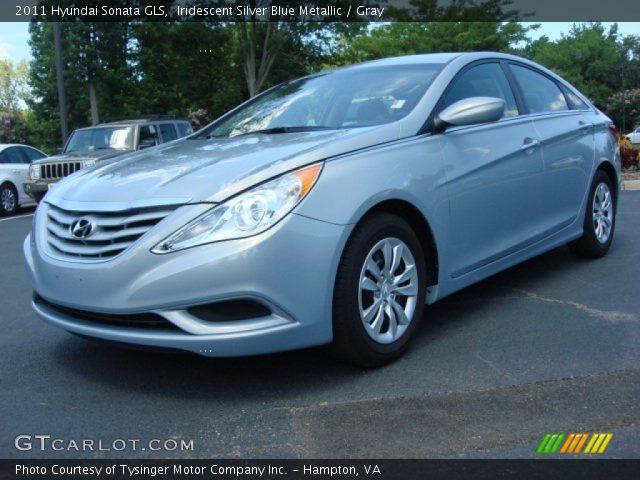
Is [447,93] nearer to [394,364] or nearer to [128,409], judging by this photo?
[394,364]

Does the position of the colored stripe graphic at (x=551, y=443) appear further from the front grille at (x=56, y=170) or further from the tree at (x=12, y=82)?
the tree at (x=12, y=82)

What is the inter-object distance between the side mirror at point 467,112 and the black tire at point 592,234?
6.27ft

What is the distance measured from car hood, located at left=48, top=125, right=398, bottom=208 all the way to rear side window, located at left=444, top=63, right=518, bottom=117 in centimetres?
79

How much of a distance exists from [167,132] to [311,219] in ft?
34.9

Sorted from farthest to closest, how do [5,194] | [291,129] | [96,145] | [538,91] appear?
[5,194], [96,145], [538,91], [291,129]

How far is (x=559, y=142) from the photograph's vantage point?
16.5ft

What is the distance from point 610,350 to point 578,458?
126cm

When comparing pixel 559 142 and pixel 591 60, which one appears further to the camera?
pixel 591 60

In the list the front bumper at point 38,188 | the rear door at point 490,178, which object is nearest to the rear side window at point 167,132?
the front bumper at point 38,188

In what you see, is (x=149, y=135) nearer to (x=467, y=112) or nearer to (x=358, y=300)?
(x=467, y=112)

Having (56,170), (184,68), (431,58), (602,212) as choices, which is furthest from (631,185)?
(184,68)

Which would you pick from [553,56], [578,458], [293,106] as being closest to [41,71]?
[293,106]

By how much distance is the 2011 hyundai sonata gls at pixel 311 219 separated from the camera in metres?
3.03

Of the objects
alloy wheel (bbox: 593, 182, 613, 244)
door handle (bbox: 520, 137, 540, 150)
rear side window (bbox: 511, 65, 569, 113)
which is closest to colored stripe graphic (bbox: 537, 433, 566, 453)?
door handle (bbox: 520, 137, 540, 150)
